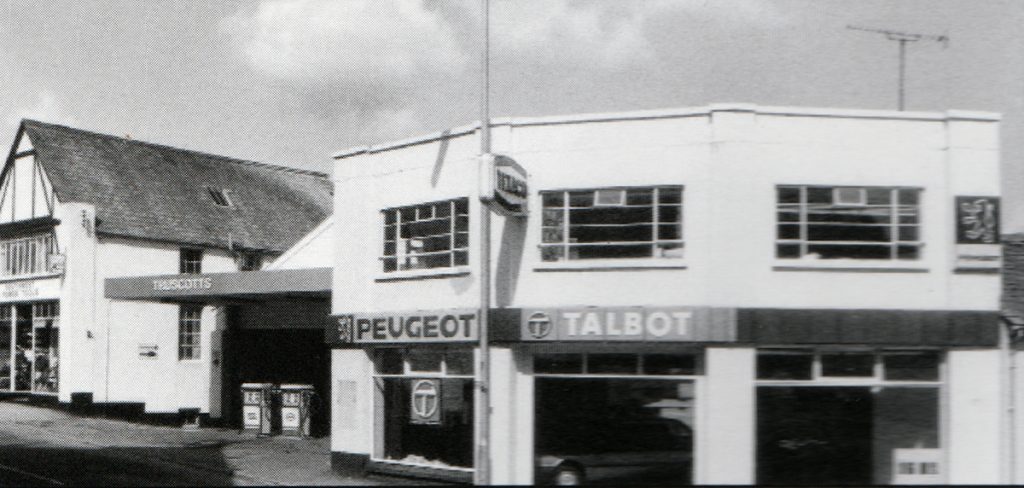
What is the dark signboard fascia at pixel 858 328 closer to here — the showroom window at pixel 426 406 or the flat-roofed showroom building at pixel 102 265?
the showroom window at pixel 426 406

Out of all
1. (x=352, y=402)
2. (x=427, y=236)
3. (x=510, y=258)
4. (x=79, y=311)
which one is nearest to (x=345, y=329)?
(x=352, y=402)

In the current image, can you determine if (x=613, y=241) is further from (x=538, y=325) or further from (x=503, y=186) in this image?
(x=503, y=186)

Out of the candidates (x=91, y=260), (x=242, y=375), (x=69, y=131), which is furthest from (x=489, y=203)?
(x=69, y=131)

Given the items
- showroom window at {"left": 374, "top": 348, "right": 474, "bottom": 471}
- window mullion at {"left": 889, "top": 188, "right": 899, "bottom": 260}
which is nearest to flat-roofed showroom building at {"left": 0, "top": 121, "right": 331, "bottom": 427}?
showroom window at {"left": 374, "top": 348, "right": 474, "bottom": 471}

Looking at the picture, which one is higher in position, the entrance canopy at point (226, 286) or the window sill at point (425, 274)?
the window sill at point (425, 274)

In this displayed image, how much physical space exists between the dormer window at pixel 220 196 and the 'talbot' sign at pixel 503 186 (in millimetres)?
23622

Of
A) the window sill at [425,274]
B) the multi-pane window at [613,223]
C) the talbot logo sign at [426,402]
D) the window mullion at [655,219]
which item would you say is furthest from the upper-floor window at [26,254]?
the window mullion at [655,219]

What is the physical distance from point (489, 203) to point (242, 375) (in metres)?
14.4

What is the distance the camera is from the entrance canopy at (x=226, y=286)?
876 inches

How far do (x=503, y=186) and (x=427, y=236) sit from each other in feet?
10.0

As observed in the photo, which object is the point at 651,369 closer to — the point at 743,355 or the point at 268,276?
the point at 743,355

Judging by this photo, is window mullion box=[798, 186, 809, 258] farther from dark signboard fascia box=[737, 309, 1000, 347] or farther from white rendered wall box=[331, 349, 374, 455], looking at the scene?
white rendered wall box=[331, 349, 374, 455]

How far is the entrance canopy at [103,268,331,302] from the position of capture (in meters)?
22.2

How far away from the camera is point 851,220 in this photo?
54.6 feet
